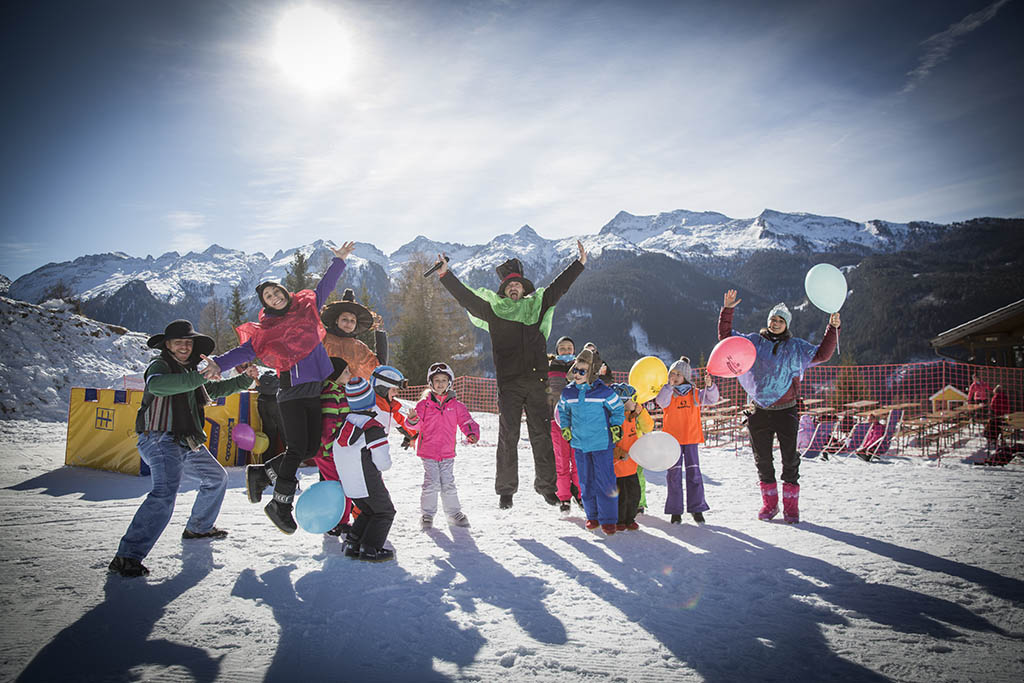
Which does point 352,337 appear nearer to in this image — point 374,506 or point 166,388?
point 166,388

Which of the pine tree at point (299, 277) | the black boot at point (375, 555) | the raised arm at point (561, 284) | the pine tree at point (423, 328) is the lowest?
the black boot at point (375, 555)

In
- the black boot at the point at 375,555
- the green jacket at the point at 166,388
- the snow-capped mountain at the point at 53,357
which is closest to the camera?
the green jacket at the point at 166,388

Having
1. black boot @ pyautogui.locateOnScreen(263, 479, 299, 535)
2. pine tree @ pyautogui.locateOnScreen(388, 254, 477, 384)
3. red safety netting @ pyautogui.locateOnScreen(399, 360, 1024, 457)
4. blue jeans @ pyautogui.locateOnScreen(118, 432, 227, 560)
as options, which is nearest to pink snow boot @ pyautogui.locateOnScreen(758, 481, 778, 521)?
red safety netting @ pyautogui.locateOnScreen(399, 360, 1024, 457)

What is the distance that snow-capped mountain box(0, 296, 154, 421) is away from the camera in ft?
46.7

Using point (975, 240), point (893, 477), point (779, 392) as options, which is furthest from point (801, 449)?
point (975, 240)

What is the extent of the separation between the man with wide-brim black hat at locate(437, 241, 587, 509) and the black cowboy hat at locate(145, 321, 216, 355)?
214 centimetres

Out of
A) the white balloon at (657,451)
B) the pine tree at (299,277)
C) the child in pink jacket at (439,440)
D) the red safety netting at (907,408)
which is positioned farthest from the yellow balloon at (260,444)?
the pine tree at (299,277)

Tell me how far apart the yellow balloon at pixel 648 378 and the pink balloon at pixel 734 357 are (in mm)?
519

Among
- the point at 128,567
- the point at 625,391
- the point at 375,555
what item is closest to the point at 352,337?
the point at 375,555

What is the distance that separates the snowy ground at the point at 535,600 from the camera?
254cm

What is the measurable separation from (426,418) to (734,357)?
3124mm

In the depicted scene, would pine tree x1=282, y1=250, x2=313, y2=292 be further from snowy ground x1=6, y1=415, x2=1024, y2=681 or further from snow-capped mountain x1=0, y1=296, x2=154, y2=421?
snowy ground x1=6, y1=415, x2=1024, y2=681

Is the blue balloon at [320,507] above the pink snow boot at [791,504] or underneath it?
above

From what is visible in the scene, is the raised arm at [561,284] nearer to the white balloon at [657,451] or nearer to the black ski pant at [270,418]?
the white balloon at [657,451]
